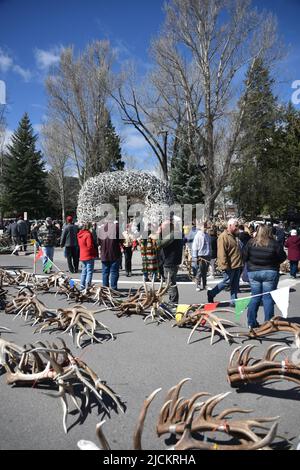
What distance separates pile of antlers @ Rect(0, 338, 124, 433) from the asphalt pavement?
14 centimetres

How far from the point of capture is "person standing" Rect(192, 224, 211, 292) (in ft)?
30.9

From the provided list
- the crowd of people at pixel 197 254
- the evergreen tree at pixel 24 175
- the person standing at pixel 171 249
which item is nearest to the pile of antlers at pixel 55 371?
the crowd of people at pixel 197 254

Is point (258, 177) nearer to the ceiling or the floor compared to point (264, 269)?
nearer to the ceiling

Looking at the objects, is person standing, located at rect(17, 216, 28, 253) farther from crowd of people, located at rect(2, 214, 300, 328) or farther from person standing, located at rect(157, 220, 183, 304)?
person standing, located at rect(157, 220, 183, 304)

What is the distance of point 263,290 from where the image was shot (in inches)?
224

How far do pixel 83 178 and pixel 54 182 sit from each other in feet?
64.0

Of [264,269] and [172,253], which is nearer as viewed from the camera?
[264,269]

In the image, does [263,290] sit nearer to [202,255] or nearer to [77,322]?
[77,322]

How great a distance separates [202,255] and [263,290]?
394cm

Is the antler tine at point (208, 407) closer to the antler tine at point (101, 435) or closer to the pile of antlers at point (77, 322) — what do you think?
the antler tine at point (101, 435)

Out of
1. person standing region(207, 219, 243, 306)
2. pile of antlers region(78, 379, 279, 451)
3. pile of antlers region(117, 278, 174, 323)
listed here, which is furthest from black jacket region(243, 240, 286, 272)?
pile of antlers region(78, 379, 279, 451)

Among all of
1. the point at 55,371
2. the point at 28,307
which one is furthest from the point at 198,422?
the point at 28,307

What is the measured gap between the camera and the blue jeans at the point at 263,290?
220 inches

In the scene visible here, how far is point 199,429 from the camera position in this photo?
2.65m
